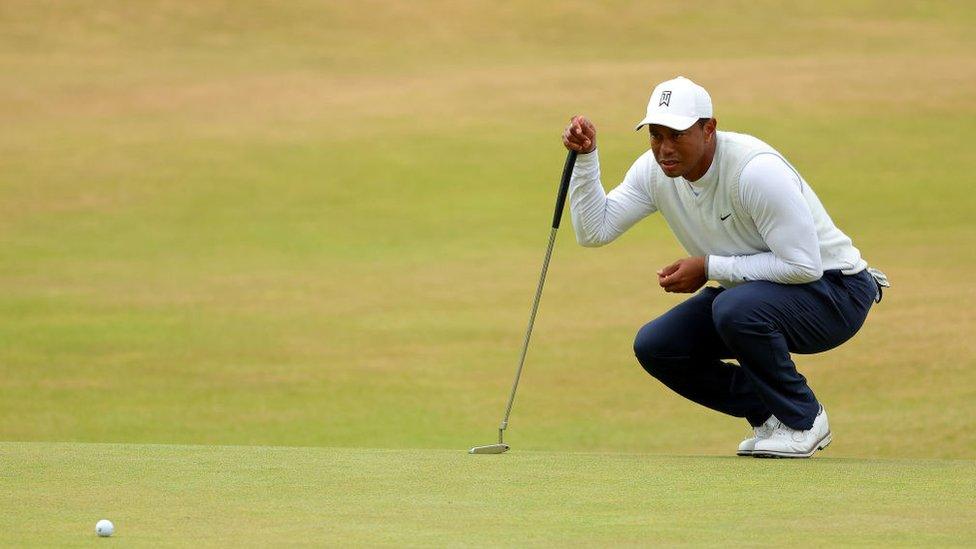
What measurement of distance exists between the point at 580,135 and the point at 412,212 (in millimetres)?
9331

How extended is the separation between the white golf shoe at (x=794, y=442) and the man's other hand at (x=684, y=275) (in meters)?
0.48

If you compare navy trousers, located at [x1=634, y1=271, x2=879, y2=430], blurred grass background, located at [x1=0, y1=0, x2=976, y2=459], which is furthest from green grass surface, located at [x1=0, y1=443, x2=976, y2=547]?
blurred grass background, located at [x1=0, y1=0, x2=976, y2=459]

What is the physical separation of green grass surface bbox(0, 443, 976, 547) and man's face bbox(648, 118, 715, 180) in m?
0.79

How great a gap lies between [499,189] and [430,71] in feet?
16.2

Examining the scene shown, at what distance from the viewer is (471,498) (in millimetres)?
3512

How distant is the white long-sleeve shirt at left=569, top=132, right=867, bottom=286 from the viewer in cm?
422

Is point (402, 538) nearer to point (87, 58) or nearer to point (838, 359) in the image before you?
point (838, 359)

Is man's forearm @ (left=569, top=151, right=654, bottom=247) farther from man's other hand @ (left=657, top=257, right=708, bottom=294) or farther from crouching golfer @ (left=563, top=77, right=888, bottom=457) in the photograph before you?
man's other hand @ (left=657, top=257, right=708, bottom=294)

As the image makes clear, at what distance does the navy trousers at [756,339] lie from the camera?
4336mm

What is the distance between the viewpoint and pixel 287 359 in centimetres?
924

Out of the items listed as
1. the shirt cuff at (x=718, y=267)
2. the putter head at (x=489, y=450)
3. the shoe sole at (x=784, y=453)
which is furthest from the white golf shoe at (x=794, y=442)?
the putter head at (x=489, y=450)

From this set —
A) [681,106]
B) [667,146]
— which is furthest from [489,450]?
[681,106]

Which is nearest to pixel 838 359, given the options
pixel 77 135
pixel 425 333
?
pixel 425 333

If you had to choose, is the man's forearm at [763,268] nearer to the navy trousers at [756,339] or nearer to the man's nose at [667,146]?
the navy trousers at [756,339]
